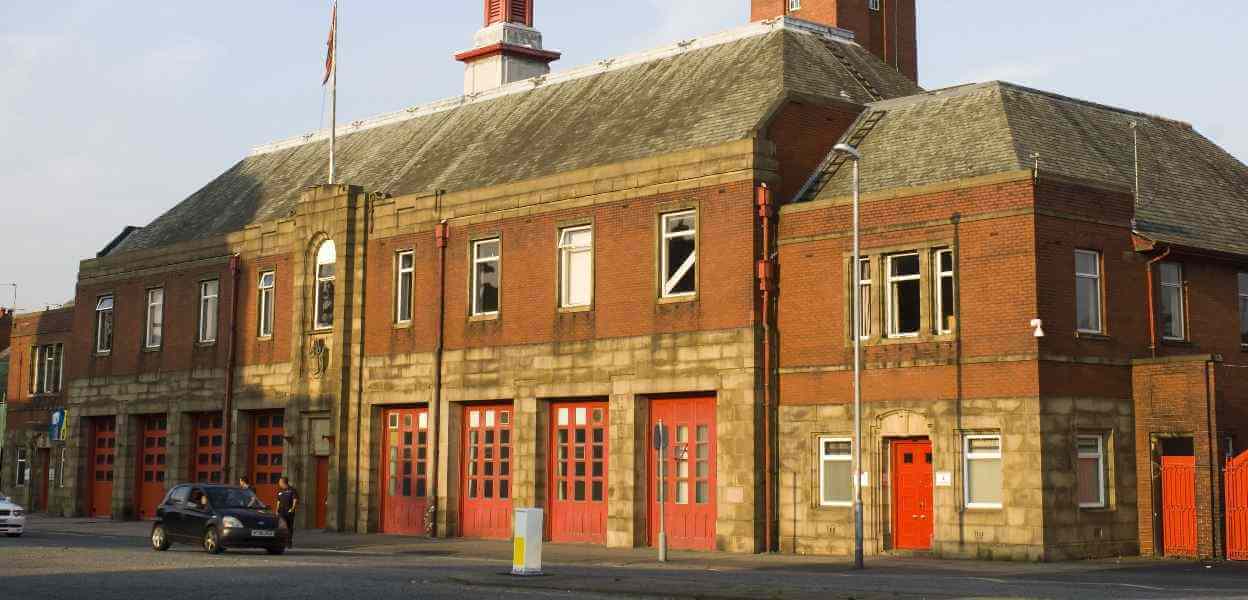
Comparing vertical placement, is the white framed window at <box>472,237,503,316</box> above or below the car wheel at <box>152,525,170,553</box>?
above

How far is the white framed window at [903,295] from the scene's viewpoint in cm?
3216

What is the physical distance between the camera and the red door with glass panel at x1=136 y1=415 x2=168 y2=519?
51.2m

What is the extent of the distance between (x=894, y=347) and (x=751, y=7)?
98.2 feet

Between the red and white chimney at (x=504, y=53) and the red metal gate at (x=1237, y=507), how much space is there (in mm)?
33663

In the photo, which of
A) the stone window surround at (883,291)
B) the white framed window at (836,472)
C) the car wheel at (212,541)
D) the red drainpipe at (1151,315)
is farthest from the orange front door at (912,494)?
the car wheel at (212,541)

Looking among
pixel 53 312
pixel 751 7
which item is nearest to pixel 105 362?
pixel 53 312

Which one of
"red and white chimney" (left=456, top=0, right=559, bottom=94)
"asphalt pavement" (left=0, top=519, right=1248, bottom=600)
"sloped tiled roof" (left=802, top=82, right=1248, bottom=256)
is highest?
"red and white chimney" (left=456, top=0, right=559, bottom=94)

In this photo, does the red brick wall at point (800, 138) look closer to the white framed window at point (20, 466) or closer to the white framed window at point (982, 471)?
the white framed window at point (982, 471)

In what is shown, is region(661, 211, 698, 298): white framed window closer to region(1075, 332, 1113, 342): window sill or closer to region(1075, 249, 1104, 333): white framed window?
region(1075, 249, 1104, 333): white framed window

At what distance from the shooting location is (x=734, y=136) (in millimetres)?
35656

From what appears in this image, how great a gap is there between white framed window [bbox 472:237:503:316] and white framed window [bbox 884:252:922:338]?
11.7 meters

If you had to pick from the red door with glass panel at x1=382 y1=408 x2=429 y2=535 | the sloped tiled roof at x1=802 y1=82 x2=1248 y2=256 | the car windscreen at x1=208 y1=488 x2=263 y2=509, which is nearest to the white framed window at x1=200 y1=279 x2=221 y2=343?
the red door with glass panel at x1=382 y1=408 x2=429 y2=535

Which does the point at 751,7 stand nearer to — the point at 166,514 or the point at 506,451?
the point at 506,451

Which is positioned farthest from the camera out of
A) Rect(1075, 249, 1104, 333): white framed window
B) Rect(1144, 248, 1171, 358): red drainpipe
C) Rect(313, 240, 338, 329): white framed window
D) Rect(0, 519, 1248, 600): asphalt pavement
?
Rect(313, 240, 338, 329): white framed window
